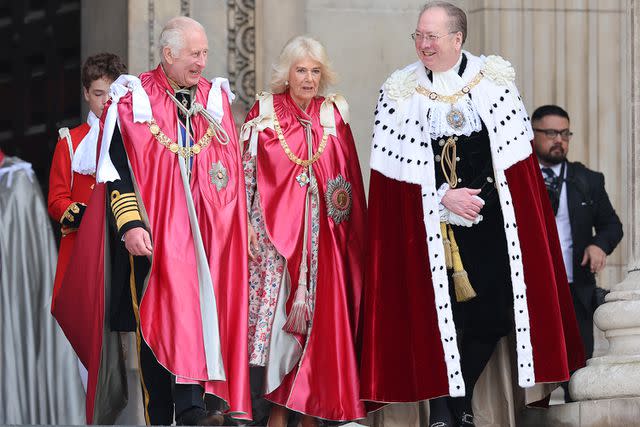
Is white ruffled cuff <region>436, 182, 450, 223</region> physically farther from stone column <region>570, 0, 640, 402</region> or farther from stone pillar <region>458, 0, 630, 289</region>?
stone pillar <region>458, 0, 630, 289</region>

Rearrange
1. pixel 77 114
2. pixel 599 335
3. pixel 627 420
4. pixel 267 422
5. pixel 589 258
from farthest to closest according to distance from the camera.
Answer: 1. pixel 77 114
2. pixel 599 335
3. pixel 589 258
4. pixel 267 422
5. pixel 627 420

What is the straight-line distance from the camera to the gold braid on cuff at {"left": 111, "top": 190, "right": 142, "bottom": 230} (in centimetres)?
1061

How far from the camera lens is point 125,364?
11125mm

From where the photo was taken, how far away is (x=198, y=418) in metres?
10.5

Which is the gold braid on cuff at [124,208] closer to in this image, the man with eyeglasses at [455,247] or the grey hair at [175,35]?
the grey hair at [175,35]

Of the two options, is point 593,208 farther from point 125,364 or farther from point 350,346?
point 125,364

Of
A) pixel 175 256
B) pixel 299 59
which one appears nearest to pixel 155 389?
pixel 175 256

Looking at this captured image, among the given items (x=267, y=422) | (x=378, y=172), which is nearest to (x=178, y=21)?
(x=378, y=172)

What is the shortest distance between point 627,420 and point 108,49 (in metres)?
4.39

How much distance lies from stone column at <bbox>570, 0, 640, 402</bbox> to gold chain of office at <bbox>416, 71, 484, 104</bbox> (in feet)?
2.96

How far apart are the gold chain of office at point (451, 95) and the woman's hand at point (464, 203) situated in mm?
453

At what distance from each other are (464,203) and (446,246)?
227 mm

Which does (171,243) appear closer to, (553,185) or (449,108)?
(449,108)

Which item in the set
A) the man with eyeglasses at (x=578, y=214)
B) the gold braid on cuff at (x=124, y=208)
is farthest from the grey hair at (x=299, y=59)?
the man with eyeglasses at (x=578, y=214)
